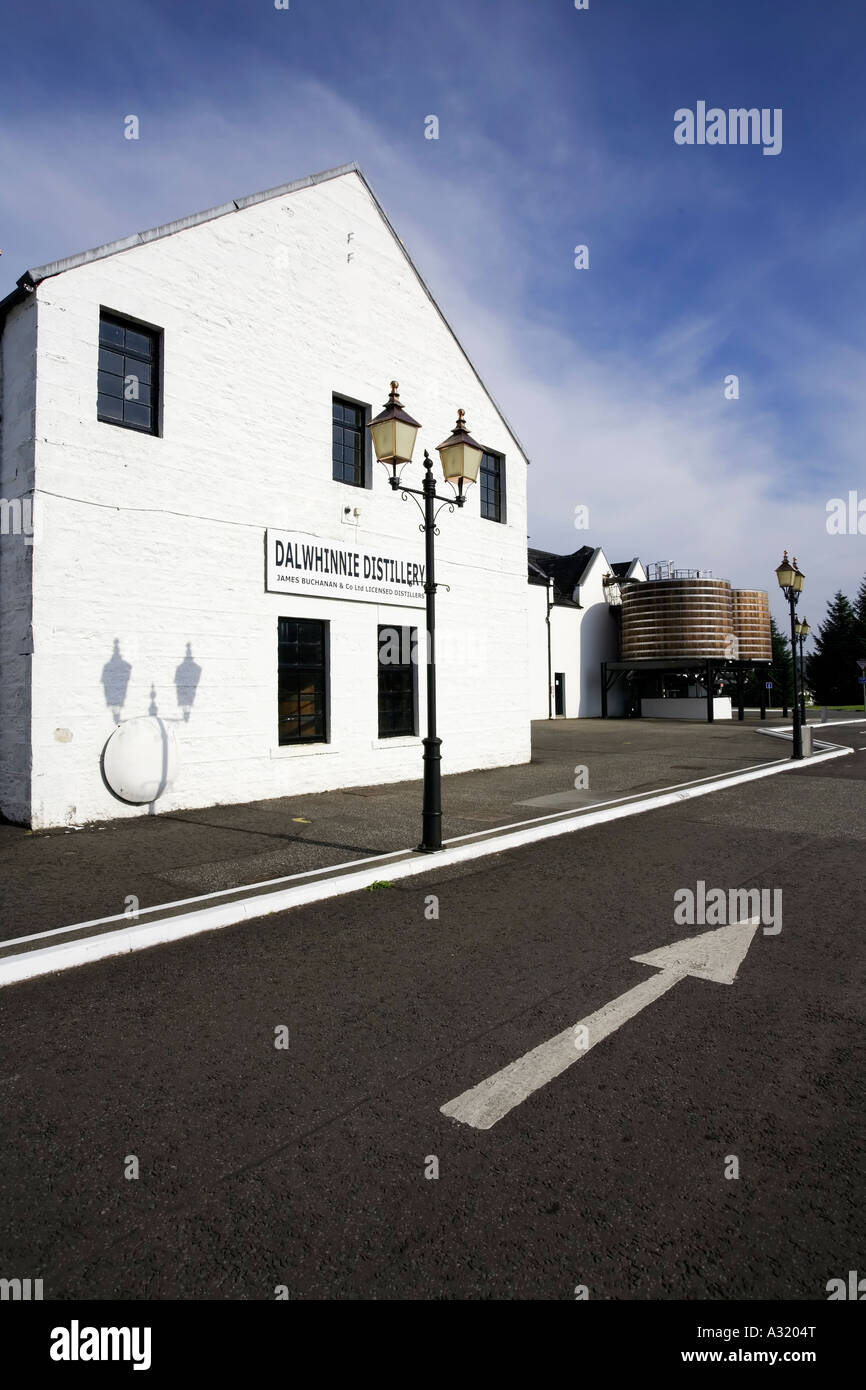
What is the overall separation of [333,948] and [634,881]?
3251 millimetres

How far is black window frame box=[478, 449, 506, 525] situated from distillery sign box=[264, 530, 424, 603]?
3269mm

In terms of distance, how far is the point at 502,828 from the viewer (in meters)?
9.73

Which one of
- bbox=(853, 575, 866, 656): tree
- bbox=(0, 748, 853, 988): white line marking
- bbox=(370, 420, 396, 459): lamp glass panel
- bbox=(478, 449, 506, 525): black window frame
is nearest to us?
bbox=(0, 748, 853, 988): white line marking

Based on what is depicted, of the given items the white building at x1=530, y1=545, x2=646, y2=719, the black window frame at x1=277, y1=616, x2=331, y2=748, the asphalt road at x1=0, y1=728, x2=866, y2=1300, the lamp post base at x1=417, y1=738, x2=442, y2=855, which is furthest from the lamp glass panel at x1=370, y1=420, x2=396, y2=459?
the white building at x1=530, y1=545, x2=646, y2=719

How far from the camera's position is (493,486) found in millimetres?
17609

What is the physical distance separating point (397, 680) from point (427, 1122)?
39.0 feet

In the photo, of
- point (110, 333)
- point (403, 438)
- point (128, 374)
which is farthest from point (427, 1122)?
point (110, 333)

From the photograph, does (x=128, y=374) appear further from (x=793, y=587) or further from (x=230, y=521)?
(x=793, y=587)

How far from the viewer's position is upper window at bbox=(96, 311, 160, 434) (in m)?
10.5

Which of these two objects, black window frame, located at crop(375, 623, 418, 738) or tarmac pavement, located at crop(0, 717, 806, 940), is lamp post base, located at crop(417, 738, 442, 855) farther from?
black window frame, located at crop(375, 623, 418, 738)

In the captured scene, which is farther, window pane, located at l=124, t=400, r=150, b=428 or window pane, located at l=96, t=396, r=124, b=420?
window pane, located at l=124, t=400, r=150, b=428

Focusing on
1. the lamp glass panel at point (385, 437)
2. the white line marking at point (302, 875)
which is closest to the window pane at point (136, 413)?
the lamp glass panel at point (385, 437)
